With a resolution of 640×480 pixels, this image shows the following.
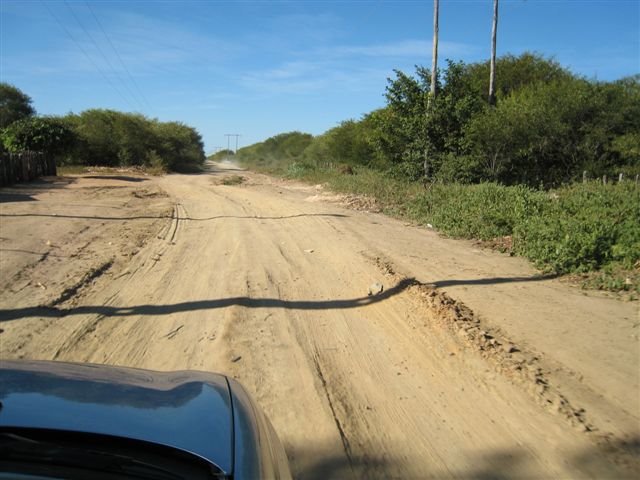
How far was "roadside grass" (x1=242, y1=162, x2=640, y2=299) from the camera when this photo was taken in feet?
24.9

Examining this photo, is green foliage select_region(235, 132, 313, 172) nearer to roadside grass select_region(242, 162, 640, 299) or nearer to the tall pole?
the tall pole

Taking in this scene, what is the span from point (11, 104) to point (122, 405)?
5518 centimetres

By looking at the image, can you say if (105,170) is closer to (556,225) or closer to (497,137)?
(497,137)

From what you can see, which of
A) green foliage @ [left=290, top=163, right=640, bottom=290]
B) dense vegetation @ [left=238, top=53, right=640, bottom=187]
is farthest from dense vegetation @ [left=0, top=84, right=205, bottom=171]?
green foliage @ [left=290, top=163, right=640, bottom=290]

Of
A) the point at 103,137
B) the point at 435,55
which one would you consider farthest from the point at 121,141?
the point at 435,55

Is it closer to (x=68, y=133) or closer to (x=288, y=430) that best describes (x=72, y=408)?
(x=288, y=430)

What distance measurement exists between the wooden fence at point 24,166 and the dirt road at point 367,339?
1180 centimetres

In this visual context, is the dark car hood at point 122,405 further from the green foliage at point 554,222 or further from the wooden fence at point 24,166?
the wooden fence at point 24,166

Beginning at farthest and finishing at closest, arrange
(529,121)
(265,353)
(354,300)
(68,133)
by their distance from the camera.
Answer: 1. (68,133)
2. (529,121)
3. (354,300)
4. (265,353)

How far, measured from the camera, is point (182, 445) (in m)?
1.68

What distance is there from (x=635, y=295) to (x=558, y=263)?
138 centimetres

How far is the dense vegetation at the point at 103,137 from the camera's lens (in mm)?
28022

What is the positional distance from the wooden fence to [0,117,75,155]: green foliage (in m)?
0.91

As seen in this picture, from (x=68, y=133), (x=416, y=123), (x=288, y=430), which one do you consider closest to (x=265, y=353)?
(x=288, y=430)
